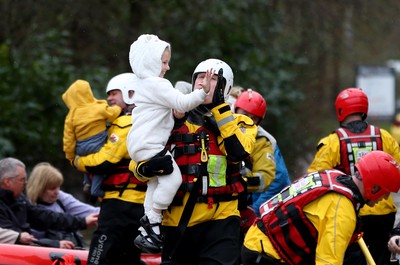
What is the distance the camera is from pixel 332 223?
223 inches

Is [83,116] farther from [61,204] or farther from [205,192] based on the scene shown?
[61,204]

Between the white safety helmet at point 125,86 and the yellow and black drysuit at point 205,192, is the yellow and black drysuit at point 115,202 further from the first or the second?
the yellow and black drysuit at point 205,192

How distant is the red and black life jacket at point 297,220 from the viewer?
5.88 metres

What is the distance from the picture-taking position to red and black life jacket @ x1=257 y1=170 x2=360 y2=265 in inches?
231

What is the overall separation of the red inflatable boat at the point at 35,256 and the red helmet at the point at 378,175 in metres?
3.28

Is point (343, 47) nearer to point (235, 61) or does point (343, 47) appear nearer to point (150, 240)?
point (235, 61)

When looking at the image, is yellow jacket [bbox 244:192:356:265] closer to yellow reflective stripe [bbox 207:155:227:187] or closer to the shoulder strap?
yellow reflective stripe [bbox 207:155:227:187]

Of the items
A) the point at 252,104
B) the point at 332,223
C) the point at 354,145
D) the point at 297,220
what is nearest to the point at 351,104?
the point at 354,145

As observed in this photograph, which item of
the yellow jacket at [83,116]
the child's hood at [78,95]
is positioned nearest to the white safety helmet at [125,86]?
the yellow jacket at [83,116]

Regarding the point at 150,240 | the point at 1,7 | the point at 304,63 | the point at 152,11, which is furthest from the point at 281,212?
the point at 304,63

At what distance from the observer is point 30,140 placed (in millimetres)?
14523

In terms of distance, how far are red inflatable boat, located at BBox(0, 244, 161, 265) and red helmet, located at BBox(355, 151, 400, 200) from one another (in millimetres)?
3277

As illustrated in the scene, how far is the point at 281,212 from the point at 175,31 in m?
11.9

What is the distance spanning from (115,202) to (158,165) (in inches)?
65.4
